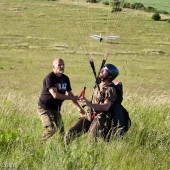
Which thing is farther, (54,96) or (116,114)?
(54,96)

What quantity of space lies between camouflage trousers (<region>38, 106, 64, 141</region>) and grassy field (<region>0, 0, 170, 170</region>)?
0.12 meters

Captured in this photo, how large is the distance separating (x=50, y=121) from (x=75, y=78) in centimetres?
2095

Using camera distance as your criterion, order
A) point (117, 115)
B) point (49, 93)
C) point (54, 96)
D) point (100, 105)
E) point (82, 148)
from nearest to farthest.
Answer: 1. point (82, 148)
2. point (100, 105)
3. point (117, 115)
4. point (54, 96)
5. point (49, 93)

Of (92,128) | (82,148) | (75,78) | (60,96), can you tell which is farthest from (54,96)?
(75,78)

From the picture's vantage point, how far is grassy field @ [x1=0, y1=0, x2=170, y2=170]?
201 inches

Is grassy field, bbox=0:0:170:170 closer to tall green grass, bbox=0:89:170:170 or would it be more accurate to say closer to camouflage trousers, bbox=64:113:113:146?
tall green grass, bbox=0:89:170:170

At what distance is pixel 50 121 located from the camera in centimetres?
668

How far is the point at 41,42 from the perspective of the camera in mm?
45094

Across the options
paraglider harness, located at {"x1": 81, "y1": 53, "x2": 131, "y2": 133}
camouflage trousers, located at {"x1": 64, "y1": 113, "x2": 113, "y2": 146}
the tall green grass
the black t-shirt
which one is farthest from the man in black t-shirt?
paraglider harness, located at {"x1": 81, "y1": 53, "x2": 131, "y2": 133}

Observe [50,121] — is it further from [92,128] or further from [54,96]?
[92,128]

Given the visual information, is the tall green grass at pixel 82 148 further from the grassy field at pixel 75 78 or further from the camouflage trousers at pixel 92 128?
the camouflage trousers at pixel 92 128

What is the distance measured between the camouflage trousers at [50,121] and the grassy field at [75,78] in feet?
0.40

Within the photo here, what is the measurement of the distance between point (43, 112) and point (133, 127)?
127cm

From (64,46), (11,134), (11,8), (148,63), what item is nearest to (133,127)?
(11,134)
